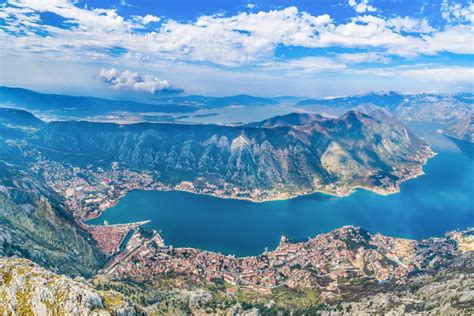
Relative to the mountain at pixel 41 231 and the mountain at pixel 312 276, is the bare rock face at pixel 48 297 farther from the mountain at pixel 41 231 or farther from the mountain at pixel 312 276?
the mountain at pixel 41 231

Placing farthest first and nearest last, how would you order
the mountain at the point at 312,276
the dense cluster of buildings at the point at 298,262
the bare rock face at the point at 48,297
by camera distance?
the dense cluster of buildings at the point at 298,262, the mountain at the point at 312,276, the bare rock face at the point at 48,297

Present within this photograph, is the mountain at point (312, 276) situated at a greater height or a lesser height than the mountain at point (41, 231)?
lesser

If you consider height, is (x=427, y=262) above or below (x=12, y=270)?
below

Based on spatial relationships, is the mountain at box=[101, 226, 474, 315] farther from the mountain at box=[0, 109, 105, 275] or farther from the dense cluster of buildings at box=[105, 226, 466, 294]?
the mountain at box=[0, 109, 105, 275]

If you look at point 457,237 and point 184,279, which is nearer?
point 184,279

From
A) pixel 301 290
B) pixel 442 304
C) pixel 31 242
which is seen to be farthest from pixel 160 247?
pixel 442 304

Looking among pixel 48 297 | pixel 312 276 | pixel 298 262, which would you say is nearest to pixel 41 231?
pixel 48 297

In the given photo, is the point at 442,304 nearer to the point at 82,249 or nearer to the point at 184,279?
the point at 184,279

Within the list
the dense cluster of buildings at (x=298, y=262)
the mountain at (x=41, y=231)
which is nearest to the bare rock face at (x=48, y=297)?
the mountain at (x=41, y=231)
